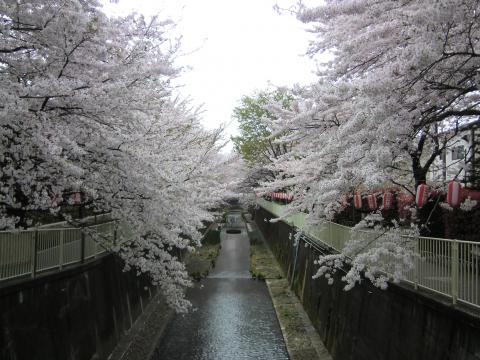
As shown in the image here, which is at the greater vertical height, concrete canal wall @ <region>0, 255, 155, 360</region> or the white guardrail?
the white guardrail

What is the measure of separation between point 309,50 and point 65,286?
6938 mm

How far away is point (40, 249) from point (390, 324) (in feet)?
22.3

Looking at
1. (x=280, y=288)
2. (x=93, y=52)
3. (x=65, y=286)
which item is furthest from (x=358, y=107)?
(x=280, y=288)

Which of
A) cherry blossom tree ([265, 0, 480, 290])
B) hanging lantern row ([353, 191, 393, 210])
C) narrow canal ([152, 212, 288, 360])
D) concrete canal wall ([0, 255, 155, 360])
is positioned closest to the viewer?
cherry blossom tree ([265, 0, 480, 290])

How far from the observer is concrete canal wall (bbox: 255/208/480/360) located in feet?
18.0

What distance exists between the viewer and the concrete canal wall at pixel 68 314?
6.70 metres

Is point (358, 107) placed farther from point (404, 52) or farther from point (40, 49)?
point (40, 49)

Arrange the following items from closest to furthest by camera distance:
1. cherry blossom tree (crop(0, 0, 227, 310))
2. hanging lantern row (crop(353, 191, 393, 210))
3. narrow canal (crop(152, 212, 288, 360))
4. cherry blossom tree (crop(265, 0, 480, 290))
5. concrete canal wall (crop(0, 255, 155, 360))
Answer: cherry blossom tree (crop(265, 0, 480, 290))
cherry blossom tree (crop(0, 0, 227, 310))
concrete canal wall (crop(0, 255, 155, 360))
hanging lantern row (crop(353, 191, 393, 210))
narrow canal (crop(152, 212, 288, 360))

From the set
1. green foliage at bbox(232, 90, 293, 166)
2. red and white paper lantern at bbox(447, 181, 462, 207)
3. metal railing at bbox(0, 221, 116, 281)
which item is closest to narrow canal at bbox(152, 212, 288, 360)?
metal railing at bbox(0, 221, 116, 281)

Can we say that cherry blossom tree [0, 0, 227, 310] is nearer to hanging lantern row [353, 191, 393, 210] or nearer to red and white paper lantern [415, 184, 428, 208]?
red and white paper lantern [415, 184, 428, 208]

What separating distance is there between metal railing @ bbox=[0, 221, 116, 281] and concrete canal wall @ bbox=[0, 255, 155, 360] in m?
0.29

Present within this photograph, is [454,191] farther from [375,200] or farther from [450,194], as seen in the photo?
[375,200]

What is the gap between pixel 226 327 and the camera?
15.8 metres

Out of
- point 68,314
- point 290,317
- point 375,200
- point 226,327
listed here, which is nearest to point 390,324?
point 375,200
